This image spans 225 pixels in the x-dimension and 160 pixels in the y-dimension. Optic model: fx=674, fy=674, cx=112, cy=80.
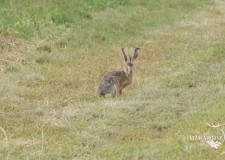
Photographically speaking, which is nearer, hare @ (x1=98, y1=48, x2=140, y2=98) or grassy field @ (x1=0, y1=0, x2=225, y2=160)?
grassy field @ (x1=0, y1=0, x2=225, y2=160)

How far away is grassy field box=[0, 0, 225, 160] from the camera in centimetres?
737

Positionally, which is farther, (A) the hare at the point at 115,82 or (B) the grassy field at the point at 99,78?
(A) the hare at the point at 115,82

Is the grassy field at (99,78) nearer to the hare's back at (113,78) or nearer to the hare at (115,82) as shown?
the hare at (115,82)

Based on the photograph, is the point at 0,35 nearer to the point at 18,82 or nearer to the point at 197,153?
the point at 18,82

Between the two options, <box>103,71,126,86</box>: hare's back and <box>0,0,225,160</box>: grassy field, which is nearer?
<box>0,0,225,160</box>: grassy field

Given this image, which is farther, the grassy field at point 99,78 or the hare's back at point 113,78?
the hare's back at point 113,78

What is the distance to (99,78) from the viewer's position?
1066 centimetres

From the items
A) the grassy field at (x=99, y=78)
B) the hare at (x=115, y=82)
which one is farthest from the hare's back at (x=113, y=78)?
the grassy field at (x=99, y=78)

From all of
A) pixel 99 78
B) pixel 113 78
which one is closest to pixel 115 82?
pixel 113 78

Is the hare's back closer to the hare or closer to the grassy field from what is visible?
the hare

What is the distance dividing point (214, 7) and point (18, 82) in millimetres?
9467

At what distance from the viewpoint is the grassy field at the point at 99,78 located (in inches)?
290

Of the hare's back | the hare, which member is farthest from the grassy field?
the hare's back

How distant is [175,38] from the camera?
46.3 feet
